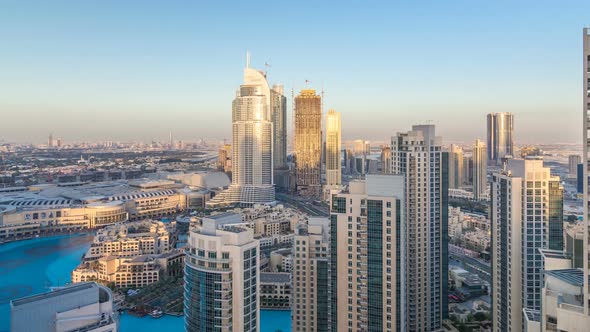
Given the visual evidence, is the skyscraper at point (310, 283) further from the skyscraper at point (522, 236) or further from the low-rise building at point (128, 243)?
the low-rise building at point (128, 243)

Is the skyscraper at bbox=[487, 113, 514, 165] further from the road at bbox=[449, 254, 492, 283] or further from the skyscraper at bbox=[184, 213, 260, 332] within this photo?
the skyscraper at bbox=[184, 213, 260, 332]

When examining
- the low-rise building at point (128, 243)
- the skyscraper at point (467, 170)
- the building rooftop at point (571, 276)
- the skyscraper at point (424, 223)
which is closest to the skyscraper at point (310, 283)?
the skyscraper at point (424, 223)

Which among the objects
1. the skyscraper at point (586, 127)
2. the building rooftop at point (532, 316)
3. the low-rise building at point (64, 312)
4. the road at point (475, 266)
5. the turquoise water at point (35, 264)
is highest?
the skyscraper at point (586, 127)

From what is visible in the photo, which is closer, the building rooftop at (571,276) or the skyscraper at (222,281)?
the building rooftop at (571,276)

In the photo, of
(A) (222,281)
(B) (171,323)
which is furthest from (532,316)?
(B) (171,323)

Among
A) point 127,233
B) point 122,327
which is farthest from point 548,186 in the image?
point 127,233

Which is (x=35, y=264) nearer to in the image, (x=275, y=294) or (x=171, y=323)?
(x=171, y=323)

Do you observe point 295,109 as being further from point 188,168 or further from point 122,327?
point 122,327
